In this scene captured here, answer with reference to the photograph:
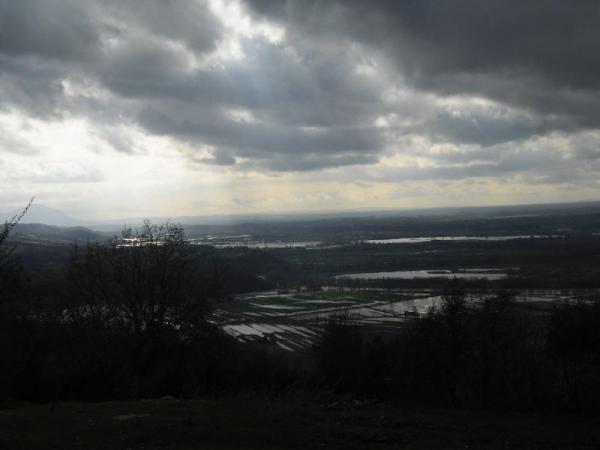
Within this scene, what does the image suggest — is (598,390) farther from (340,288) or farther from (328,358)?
(340,288)

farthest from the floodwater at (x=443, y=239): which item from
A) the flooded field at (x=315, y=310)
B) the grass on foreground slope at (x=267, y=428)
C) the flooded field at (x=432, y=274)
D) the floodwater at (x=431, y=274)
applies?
the grass on foreground slope at (x=267, y=428)

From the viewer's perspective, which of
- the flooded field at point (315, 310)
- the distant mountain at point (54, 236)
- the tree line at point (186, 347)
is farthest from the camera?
the distant mountain at point (54, 236)

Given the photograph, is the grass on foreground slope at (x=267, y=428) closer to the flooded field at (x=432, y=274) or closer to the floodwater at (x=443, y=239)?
the flooded field at (x=432, y=274)

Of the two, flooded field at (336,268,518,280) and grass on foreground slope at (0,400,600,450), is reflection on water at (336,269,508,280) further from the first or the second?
grass on foreground slope at (0,400,600,450)

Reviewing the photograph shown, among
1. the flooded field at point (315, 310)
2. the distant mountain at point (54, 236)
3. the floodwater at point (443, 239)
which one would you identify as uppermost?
the distant mountain at point (54, 236)

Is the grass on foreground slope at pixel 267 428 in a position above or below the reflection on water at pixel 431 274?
above

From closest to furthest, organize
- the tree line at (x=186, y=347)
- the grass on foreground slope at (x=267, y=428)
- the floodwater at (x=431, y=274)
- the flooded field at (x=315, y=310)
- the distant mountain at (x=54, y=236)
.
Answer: the grass on foreground slope at (x=267, y=428) < the tree line at (x=186, y=347) < the flooded field at (x=315, y=310) < the floodwater at (x=431, y=274) < the distant mountain at (x=54, y=236)
